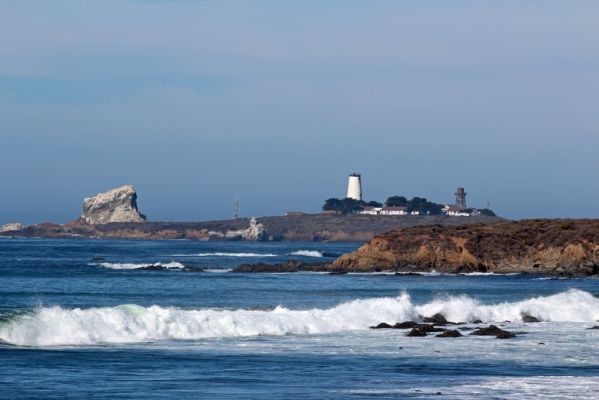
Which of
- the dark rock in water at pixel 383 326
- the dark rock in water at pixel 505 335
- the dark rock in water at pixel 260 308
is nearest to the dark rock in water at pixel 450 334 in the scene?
the dark rock in water at pixel 505 335

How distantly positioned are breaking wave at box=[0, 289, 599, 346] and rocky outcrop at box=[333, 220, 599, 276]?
102 ft

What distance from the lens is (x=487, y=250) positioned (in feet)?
260

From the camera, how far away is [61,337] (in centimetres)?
3139

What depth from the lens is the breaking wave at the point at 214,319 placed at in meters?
31.6

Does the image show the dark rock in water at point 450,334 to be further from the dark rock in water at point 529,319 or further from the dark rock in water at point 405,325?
the dark rock in water at point 529,319

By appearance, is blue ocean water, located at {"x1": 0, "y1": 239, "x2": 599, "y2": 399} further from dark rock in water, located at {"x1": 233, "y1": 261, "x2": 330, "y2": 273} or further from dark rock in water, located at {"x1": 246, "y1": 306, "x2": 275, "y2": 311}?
dark rock in water, located at {"x1": 233, "y1": 261, "x2": 330, "y2": 273}

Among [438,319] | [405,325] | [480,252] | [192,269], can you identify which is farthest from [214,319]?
[192,269]

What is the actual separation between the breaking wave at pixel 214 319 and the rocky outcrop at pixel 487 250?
31167mm

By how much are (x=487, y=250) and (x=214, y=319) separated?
4622cm

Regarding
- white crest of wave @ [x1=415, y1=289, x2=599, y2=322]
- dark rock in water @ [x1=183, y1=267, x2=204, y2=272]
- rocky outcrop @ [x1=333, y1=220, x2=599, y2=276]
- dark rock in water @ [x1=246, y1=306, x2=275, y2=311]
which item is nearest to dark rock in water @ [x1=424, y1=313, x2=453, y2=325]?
white crest of wave @ [x1=415, y1=289, x2=599, y2=322]

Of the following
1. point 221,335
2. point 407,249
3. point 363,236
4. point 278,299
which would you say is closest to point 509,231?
point 407,249

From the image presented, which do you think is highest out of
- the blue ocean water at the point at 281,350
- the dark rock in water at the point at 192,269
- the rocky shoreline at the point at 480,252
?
the rocky shoreline at the point at 480,252

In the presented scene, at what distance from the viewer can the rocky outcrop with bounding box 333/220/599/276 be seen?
75125 mm

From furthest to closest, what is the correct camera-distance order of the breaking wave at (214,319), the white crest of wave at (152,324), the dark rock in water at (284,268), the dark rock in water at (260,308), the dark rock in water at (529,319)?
the dark rock in water at (284,268) < the dark rock in water at (260,308) < the dark rock in water at (529,319) < the breaking wave at (214,319) < the white crest of wave at (152,324)
